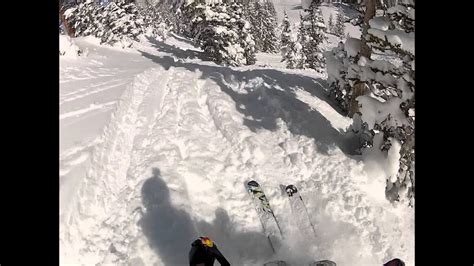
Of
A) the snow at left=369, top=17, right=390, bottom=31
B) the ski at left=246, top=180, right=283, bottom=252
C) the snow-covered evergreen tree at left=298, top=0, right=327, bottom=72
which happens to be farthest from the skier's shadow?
the snow-covered evergreen tree at left=298, top=0, right=327, bottom=72

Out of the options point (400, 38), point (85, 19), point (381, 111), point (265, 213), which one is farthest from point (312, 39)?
point (265, 213)

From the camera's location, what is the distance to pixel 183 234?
800 cm

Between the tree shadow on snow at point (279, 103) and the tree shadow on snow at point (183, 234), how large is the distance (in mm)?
4231

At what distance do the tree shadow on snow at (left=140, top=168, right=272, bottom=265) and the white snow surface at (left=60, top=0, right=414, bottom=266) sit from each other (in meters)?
0.03

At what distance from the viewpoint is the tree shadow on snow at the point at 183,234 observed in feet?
25.1

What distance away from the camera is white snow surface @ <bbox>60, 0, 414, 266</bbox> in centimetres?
788

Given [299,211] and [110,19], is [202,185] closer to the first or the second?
[299,211]

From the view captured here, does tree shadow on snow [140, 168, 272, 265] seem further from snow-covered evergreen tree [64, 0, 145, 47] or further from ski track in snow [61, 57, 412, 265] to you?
snow-covered evergreen tree [64, 0, 145, 47]

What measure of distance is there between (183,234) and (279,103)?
8076 millimetres

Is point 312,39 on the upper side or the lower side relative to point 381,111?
lower

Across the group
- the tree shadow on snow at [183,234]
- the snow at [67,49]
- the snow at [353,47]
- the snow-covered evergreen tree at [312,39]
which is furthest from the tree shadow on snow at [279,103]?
the snow-covered evergreen tree at [312,39]
